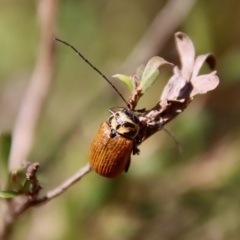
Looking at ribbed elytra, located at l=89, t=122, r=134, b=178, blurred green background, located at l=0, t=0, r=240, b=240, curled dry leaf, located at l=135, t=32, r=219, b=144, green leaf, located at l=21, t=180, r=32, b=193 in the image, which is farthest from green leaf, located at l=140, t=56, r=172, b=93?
blurred green background, located at l=0, t=0, r=240, b=240

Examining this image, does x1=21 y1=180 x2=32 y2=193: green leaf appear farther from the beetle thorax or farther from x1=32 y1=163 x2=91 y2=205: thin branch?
the beetle thorax

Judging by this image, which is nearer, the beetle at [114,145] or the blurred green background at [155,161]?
the beetle at [114,145]

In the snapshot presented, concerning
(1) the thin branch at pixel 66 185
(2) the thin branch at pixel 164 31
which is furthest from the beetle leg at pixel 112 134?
(2) the thin branch at pixel 164 31

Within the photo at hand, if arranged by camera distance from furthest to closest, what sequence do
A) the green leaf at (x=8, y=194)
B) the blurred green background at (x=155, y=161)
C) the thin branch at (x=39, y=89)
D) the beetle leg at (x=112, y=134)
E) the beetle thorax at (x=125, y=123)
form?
the blurred green background at (x=155, y=161), the thin branch at (x=39, y=89), the beetle leg at (x=112, y=134), the beetle thorax at (x=125, y=123), the green leaf at (x=8, y=194)

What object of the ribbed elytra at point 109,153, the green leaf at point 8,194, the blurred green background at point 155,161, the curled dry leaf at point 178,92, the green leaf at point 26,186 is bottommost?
the blurred green background at point 155,161

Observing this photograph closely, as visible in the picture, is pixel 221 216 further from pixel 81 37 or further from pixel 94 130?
pixel 81 37

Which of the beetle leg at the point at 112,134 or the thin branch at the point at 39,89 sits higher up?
the beetle leg at the point at 112,134

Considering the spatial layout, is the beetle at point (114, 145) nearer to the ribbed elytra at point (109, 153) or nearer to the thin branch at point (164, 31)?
the ribbed elytra at point (109, 153)

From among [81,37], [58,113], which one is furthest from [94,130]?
[81,37]
